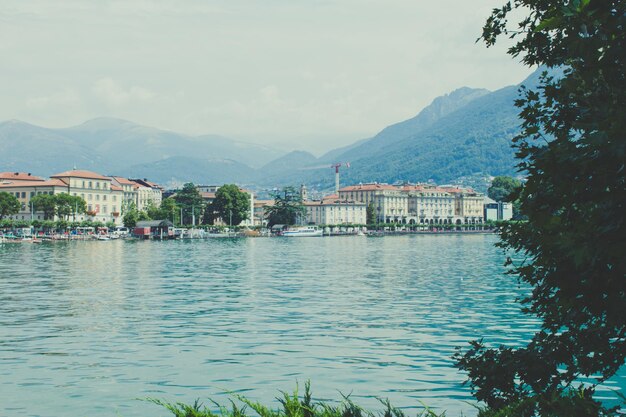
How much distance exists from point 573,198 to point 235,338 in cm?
2135

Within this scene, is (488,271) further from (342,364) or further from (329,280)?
(342,364)

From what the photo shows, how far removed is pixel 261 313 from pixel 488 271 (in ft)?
117

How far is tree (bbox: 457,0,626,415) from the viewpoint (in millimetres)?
7480

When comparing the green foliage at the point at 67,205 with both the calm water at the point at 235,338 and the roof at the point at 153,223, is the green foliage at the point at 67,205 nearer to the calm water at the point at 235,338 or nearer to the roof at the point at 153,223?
the roof at the point at 153,223

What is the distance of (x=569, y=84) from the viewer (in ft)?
29.3

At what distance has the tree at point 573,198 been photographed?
748 cm

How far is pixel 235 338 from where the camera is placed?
93.1ft

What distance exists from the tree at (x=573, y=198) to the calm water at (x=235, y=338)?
7.32 meters

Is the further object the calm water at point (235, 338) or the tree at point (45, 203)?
the tree at point (45, 203)

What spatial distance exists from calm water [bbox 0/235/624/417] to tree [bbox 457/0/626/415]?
7.32m

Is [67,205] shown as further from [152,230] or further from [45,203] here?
[152,230]

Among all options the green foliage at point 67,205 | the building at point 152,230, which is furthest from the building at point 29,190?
the building at point 152,230

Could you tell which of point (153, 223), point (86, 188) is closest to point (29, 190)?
point (86, 188)

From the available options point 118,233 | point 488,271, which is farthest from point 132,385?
point 118,233
